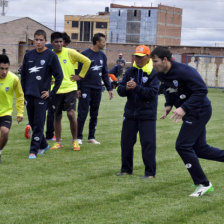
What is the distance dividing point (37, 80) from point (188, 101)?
348 centimetres

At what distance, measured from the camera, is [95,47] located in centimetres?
1064

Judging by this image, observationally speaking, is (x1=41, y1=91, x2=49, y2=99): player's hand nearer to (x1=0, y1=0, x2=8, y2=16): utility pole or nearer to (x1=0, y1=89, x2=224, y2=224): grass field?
(x1=0, y1=89, x2=224, y2=224): grass field

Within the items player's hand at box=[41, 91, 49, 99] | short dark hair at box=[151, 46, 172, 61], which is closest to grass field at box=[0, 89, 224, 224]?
player's hand at box=[41, 91, 49, 99]

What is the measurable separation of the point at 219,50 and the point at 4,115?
152 ft

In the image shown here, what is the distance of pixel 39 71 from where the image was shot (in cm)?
884

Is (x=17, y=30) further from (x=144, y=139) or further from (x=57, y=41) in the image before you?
(x=144, y=139)

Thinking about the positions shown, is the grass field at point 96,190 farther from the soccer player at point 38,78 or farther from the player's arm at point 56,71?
the player's arm at point 56,71

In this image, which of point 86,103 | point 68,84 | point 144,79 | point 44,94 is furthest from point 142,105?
point 86,103

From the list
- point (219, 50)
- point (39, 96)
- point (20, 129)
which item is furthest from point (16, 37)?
point (39, 96)

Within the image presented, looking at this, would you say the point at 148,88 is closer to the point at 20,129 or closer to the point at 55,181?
the point at 55,181

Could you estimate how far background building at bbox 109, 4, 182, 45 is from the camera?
11787cm

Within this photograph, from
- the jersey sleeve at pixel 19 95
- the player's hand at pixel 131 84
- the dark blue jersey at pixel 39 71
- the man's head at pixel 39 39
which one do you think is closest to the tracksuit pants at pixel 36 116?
the dark blue jersey at pixel 39 71

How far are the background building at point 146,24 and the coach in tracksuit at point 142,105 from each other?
365ft

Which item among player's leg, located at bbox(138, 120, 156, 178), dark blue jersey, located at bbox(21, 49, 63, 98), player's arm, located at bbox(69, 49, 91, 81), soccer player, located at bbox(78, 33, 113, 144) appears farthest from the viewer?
soccer player, located at bbox(78, 33, 113, 144)
